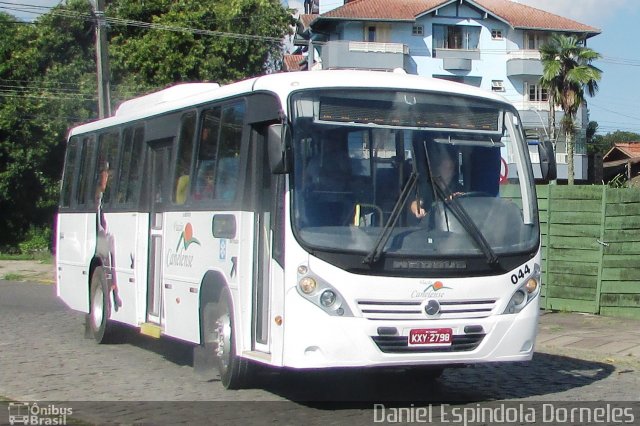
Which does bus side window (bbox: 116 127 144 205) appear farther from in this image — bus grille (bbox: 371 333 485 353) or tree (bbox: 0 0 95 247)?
tree (bbox: 0 0 95 247)

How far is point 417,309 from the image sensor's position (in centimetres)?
877


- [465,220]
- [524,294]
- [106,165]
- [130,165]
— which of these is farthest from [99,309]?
[524,294]

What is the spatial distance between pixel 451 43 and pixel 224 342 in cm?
4796

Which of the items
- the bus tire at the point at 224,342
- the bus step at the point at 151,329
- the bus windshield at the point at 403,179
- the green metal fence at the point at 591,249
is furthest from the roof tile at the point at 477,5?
the bus windshield at the point at 403,179

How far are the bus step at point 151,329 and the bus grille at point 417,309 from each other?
12.9ft

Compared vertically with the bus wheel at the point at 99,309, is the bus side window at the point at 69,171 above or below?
above

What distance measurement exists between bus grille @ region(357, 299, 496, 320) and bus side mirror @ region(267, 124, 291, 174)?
1.30 meters

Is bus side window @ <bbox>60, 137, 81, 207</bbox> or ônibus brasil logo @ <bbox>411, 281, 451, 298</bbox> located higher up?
bus side window @ <bbox>60, 137, 81, 207</bbox>

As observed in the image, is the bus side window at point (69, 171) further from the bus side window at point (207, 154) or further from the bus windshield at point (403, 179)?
the bus windshield at point (403, 179)

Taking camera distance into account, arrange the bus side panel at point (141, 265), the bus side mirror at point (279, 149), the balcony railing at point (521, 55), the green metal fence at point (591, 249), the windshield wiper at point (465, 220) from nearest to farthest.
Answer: the bus side mirror at point (279, 149), the windshield wiper at point (465, 220), the bus side panel at point (141, 265), the green metal fence at point (591, 249), the balcony railing at point (521, 55)

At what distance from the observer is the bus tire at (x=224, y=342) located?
9.82 meters

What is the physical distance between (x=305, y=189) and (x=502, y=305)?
204 cm

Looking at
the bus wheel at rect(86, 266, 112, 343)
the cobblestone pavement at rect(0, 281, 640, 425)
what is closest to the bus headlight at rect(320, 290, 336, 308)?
the cobblestone pavement at rect(0, 281, 640, 425)

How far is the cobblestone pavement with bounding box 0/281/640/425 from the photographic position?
9.04 m
